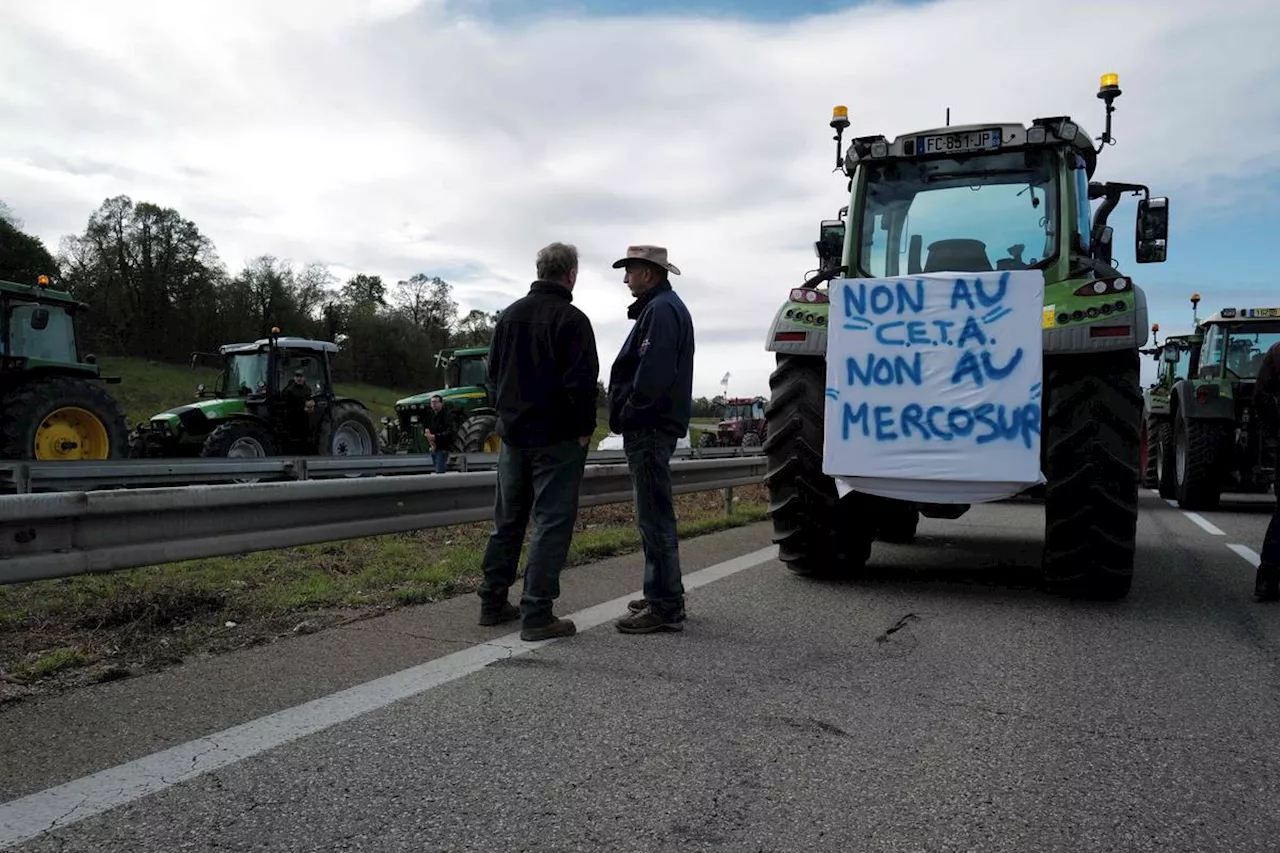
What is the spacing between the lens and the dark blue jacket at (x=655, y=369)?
4.55m

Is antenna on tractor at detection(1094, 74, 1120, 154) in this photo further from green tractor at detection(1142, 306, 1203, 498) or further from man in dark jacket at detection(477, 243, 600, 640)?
green tractor at detection(1142, 306, 1203, 498)

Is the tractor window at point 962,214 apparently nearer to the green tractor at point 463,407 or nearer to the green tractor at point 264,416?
the green tractor at point 264,416

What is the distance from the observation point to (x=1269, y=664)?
406 centimetres

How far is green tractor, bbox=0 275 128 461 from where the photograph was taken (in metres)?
10.5

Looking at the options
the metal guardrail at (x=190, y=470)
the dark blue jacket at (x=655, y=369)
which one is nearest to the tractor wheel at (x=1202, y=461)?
the metal guardrail at (x=190, y=470)

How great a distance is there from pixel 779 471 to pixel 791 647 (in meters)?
1.82

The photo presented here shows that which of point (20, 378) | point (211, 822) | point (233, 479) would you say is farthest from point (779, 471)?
point (20, 378)

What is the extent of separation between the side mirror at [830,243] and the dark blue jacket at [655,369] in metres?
2.37

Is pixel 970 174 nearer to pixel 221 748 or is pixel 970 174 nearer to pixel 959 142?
pixel 959 142

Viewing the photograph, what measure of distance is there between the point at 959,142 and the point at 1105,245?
1.22 m

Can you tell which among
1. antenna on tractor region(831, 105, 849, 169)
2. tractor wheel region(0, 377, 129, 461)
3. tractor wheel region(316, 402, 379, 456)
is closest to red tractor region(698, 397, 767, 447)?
tractor wheel region(316, 402, 379, 456)

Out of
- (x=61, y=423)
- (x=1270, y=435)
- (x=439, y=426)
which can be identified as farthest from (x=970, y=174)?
(x=439, y=426)

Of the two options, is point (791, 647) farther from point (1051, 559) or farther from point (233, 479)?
point (233, 479)

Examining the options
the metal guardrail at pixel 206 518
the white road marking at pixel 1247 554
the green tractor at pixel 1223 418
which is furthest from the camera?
the green tractor at pixel 1223 418
